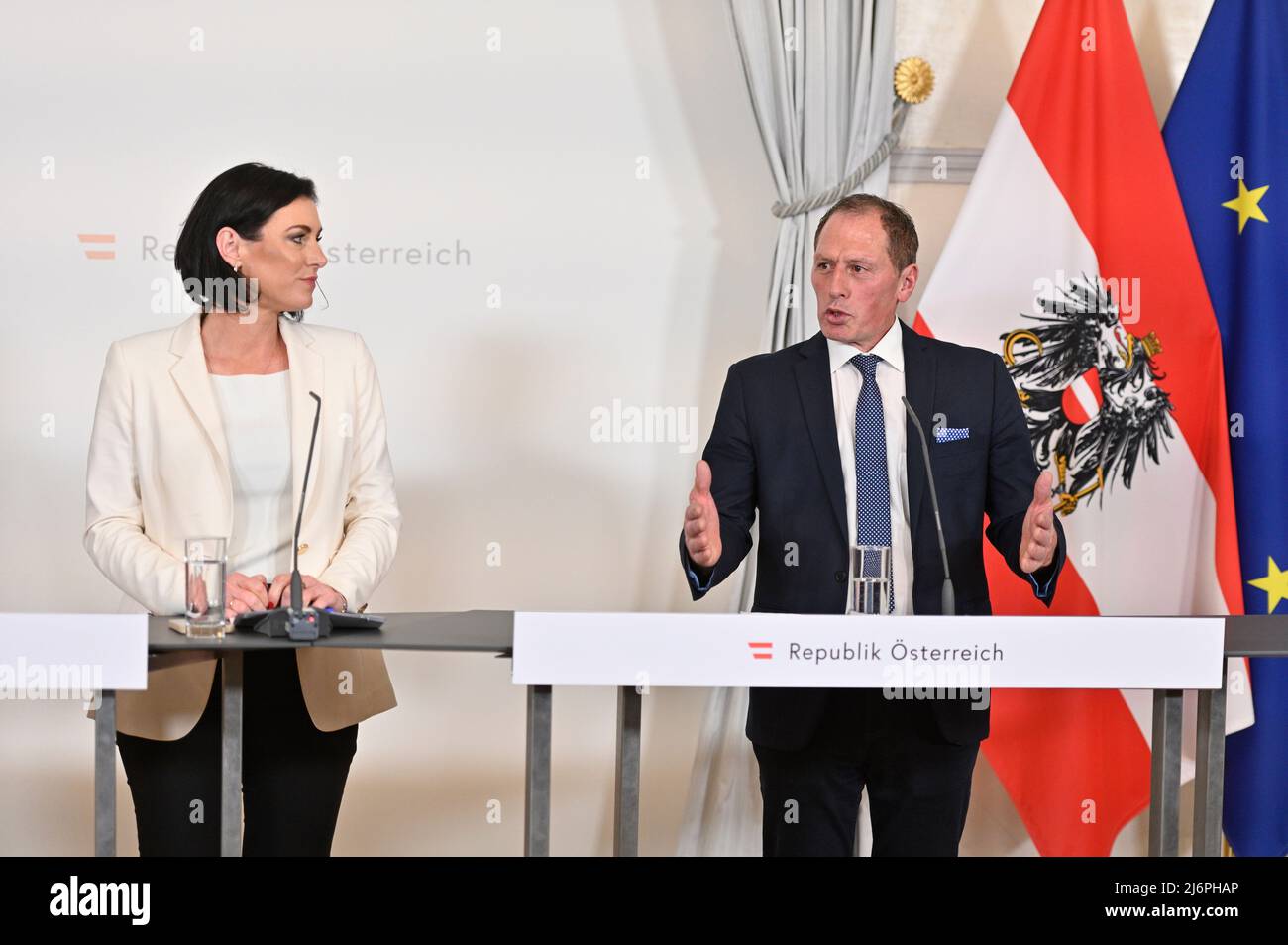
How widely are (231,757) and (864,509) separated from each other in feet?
3.88

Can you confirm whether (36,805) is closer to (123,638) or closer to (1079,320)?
(123,638)

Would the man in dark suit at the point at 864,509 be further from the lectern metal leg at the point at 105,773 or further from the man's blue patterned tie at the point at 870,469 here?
the lectern metal leg at the point at 105,773

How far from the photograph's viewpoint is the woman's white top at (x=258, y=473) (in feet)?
7.96

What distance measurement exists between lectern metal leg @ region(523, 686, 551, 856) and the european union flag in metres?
1.93

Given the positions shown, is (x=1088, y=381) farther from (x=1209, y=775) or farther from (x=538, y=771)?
(x=538, y=771)

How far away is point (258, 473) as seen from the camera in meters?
2.45

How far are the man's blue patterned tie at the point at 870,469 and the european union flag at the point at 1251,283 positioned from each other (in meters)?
1.36

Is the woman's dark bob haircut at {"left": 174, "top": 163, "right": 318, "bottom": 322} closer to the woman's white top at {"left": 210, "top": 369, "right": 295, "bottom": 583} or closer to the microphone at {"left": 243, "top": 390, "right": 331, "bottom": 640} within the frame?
the woman's white top at {"left": 210, "top": 369, "right": 295, "bottom": 583}

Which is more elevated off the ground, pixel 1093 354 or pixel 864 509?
pixel 1093 354

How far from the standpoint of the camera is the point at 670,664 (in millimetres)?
2135

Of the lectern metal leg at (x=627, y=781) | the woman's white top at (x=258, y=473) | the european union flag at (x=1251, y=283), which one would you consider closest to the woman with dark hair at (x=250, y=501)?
the woman's white top at (x=258, y=473)

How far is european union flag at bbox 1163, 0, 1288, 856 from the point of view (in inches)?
131

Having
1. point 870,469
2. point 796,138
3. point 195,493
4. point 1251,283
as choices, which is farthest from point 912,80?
point 195,493

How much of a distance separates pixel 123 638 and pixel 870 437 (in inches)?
52.7
